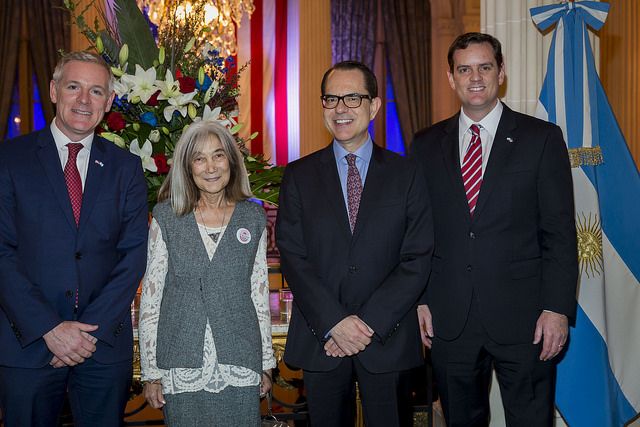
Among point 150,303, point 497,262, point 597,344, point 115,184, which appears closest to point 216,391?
point 150,303

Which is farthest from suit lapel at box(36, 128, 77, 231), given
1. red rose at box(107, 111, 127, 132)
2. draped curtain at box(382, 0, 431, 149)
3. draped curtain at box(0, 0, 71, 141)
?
draped curtain at box(382, 0, 431, 149)

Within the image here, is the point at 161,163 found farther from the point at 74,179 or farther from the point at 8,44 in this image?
the point at 8,44

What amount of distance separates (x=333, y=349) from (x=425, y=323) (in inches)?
19.0

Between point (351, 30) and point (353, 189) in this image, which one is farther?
point (351, 30)

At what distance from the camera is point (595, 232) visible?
342 cm

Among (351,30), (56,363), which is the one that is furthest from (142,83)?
(351,30)

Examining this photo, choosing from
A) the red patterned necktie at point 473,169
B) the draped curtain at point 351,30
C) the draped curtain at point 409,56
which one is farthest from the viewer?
the draped curtain at point 409,56

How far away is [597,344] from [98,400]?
2213 millimetres

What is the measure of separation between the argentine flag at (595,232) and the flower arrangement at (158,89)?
56.0 inches

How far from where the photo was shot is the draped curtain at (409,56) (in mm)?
10250

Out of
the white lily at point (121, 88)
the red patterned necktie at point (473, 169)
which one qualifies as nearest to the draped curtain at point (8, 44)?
the white lily at point (121, 88)

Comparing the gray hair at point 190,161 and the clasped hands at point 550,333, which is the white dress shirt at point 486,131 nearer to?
the clasped hands at point 550,333

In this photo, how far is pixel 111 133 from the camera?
3.21m

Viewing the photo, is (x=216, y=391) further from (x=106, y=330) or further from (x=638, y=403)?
(x=638, y=403)
